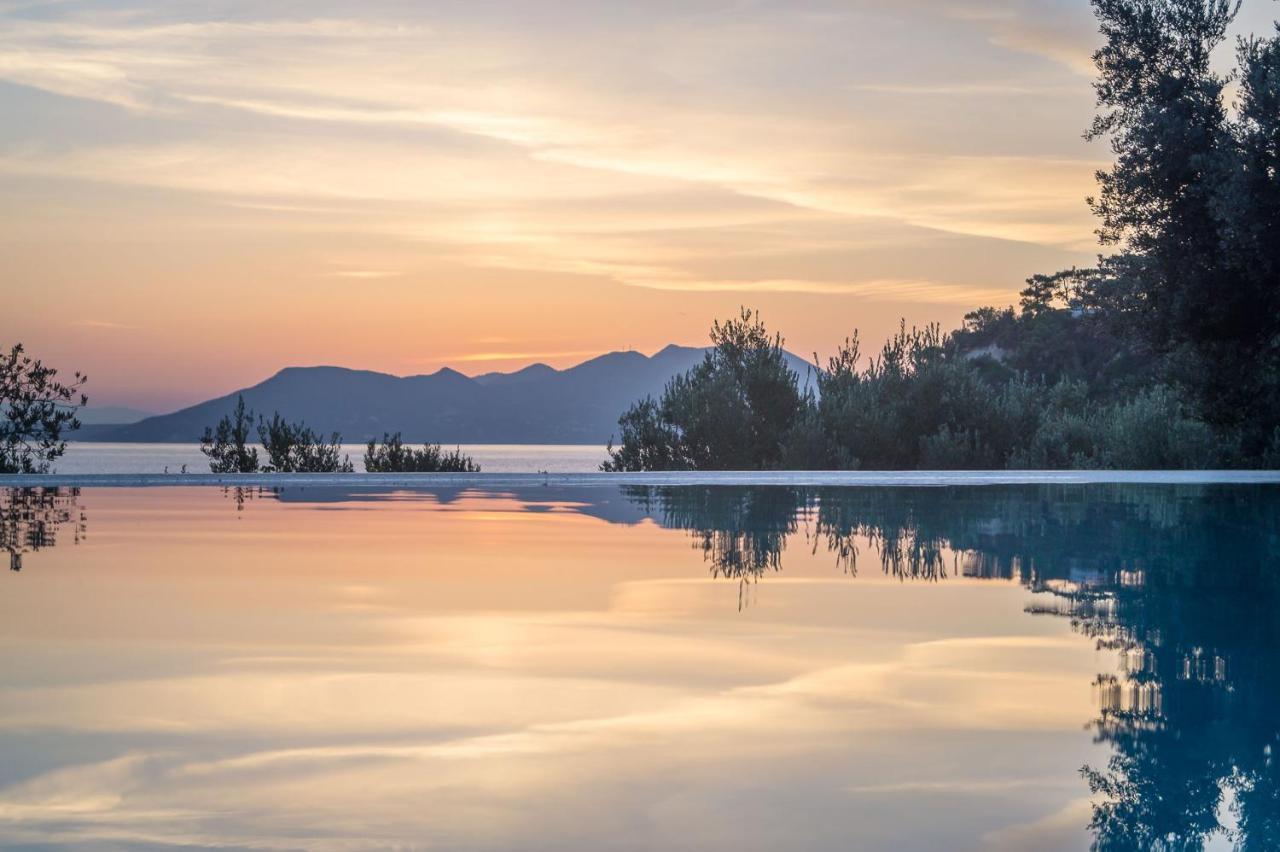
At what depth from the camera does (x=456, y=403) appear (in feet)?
345

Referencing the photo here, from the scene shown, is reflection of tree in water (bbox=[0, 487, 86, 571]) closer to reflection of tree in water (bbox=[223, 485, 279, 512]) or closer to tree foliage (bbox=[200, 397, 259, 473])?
reflection of tree in water (bbox=[223, 485, 279, 512])

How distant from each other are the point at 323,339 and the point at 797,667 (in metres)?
26.9

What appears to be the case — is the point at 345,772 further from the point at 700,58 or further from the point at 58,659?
the point at 700,58

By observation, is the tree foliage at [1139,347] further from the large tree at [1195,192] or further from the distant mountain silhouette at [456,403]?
the distant mountain silhouette at [456,403]

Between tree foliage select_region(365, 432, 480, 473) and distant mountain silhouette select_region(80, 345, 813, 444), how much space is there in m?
71.2

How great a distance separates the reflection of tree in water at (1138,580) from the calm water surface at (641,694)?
26 millimetres

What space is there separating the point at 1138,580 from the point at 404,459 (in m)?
14.3

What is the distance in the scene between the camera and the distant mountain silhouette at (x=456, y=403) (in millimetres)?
95625

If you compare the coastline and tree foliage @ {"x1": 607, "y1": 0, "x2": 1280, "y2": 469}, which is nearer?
tree foliage @ {"x1": 607, "y1": 0, "x2": 1280, "y2": 469}

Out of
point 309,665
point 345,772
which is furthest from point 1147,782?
point 309,665

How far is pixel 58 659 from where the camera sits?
532cm

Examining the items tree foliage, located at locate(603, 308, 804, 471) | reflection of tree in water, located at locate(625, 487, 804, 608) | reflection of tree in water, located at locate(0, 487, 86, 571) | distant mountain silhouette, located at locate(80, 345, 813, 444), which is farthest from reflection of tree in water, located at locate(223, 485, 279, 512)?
distant mountain silhouette, located at locate(80, 345, 813, 444)

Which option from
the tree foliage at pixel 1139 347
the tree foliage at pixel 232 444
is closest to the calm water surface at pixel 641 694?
the tree foliage at pixel 1139 347

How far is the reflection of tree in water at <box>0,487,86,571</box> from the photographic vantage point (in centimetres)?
945
